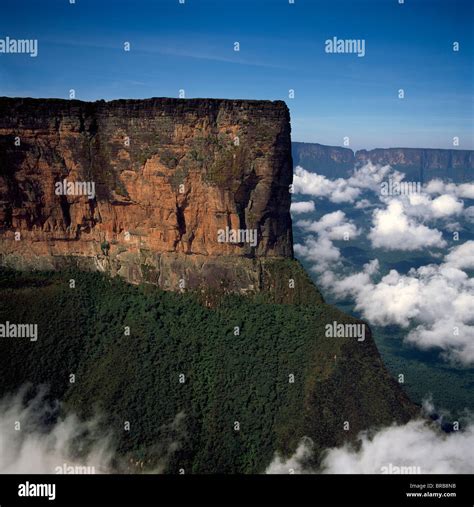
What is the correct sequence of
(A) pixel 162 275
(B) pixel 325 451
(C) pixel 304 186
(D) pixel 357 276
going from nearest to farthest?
(B) pixel 325 451 < (A) pixel 162 275 < (D) pixel 357 276 < (C) pixel 304 186

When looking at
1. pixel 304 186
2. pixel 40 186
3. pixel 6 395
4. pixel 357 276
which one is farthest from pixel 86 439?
pixel 304 186

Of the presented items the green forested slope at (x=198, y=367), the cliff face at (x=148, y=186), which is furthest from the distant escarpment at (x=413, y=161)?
the green forested slope at (x=198, y=367)

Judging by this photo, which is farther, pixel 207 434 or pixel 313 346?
pixel 313 346

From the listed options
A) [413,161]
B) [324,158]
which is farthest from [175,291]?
[413,161]

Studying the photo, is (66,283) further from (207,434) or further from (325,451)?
(325,451)

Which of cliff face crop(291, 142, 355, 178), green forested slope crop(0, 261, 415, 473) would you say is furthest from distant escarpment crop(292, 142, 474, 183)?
green forested slope crop(0, 261, 415, 473)

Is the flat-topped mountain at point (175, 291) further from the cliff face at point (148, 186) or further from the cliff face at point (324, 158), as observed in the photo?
the cliff face at point (324, 158)

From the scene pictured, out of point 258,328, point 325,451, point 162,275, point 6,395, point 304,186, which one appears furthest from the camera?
point 304,186
